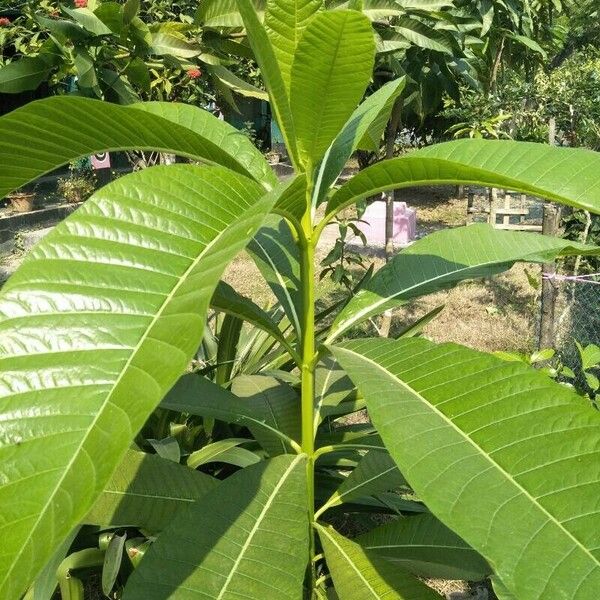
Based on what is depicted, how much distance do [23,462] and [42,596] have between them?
4.26 feet

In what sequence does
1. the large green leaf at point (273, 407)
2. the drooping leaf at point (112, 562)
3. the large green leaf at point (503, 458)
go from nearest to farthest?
the large green leaf at point (503, 458) → the large green leaf at point (273, 407) → the drooping leaf at point (112, 562)

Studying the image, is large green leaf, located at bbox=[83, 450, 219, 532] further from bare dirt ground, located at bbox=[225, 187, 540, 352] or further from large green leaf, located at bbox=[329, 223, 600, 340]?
bare dirt ground, located at bbox=[225, 187, 540, 352]

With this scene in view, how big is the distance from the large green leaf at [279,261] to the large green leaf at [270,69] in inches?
15.6

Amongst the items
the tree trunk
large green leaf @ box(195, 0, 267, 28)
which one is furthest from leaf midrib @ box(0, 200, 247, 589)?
the tree trunk

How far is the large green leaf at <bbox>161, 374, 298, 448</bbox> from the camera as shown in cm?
132

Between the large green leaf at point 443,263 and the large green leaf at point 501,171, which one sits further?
the large green leaf at point 443,263

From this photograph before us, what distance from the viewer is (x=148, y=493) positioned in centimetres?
128

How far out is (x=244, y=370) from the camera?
2.76m

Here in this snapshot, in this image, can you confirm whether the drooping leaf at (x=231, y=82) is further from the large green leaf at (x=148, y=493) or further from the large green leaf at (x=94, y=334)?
the large green leaf at (x=94, y=334)

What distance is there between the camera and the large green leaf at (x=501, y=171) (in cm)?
73

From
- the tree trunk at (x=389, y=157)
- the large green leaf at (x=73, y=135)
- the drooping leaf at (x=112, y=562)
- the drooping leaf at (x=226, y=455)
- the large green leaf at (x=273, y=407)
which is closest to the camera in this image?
the large green leaf at (x=73, y=135)

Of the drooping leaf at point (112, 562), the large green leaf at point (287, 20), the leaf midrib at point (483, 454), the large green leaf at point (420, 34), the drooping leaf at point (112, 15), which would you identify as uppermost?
the large green leaf at point (420, 34)

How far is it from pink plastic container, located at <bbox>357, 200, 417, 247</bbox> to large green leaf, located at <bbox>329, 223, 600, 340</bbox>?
617cm

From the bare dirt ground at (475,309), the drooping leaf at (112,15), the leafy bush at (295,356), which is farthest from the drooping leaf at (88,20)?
the bare dirt ground at (475,309)
